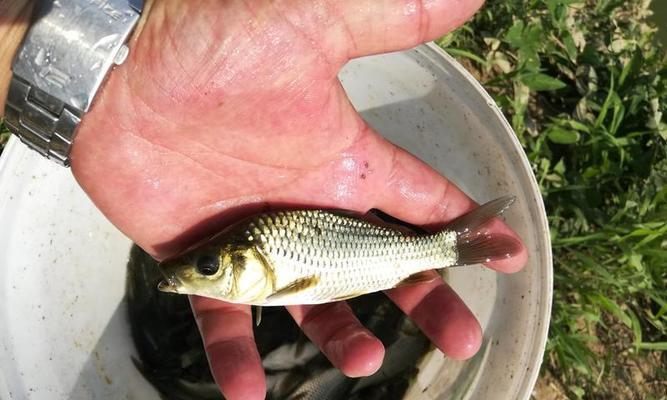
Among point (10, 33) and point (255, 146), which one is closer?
point (10, 33)

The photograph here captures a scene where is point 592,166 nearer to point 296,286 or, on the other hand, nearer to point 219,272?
point 296,286

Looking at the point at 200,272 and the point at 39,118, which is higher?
the point at 39,118

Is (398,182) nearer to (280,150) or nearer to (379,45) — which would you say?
(280,150)

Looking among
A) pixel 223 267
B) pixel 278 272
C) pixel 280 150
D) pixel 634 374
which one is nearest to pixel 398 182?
pixel 280 150

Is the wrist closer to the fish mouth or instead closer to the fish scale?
the fish mouth

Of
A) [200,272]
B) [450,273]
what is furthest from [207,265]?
[450,273]

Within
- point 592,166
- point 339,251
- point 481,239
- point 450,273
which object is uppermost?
point 339,251

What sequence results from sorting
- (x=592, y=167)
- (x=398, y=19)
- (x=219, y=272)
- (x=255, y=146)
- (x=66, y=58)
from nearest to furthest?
(x=398, y=19)
(x=66, y=58)
(x=219, y=272)
(x=255, y=146)
(x=592, y=167)

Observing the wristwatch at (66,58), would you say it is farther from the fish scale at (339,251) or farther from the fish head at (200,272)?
the fish scale at (339,251)
